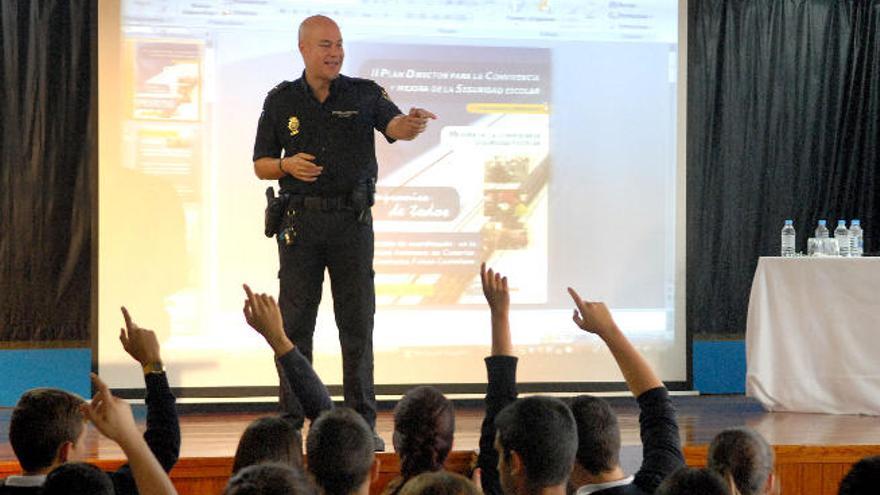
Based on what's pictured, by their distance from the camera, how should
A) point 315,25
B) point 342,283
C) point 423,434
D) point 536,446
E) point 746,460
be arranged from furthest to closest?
1. point 342,283
2. point 315,25
3. point 746,460
4. point 423,434
5. point 536,446

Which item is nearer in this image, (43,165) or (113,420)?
(113,420)

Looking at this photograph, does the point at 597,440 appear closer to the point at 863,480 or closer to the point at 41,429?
the point at 863,480

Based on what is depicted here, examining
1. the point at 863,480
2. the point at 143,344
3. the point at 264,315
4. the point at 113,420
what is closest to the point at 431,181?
the point at 264,315

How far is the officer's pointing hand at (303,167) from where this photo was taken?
13.8ft

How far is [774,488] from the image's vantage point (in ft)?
9.94

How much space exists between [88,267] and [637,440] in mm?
2920

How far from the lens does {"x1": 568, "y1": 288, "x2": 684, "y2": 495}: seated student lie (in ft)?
8.52

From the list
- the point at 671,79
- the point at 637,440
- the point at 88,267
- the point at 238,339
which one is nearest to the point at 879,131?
the point at 671,79

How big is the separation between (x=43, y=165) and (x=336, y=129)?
Result: 2497 millimetres

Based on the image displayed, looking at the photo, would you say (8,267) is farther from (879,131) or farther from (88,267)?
(879,131)

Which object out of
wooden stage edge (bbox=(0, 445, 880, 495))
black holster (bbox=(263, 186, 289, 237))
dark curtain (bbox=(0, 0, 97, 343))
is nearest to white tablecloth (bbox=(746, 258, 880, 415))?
wooden stage edge (bbox=(0, 445, 880, 495))

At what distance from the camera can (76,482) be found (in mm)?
2084

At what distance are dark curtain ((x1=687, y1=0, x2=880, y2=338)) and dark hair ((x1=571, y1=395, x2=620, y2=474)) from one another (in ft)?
14.5

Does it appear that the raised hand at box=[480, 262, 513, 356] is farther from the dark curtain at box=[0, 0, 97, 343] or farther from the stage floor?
the dark curtain at box=[0, 0, 97, 343]
